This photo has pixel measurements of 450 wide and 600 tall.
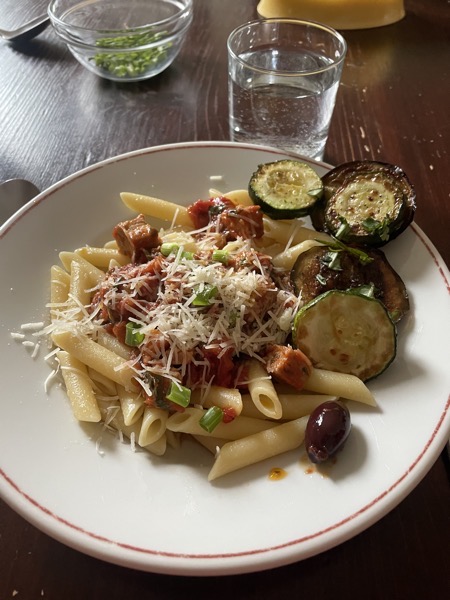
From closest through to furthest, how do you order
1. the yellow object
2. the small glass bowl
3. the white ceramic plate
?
the white ceramic plate, the small glass bowl, the yellow object

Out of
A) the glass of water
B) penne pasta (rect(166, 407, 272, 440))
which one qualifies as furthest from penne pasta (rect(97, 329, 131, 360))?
the glass of water

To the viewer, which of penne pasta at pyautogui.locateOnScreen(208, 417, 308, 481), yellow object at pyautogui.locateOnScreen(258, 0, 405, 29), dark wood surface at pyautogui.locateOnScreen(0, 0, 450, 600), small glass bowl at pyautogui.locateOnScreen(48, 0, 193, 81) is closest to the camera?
dark wood surface at pyautogui.locateOnScreen(0, 0, 450, 600)

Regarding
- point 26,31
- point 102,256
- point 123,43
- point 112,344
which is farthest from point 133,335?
point 26,31

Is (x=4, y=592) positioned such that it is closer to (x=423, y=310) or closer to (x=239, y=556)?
(x=239, y=556)

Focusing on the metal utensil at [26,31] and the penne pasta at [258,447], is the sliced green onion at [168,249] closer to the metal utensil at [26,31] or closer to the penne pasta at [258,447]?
the penne pasta at [258,447]

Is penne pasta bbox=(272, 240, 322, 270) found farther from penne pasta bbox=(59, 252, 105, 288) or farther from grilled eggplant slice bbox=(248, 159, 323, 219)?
penne pasta bbox=(59, 252, 105, 288)

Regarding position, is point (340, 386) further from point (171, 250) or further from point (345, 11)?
point (345, 11)

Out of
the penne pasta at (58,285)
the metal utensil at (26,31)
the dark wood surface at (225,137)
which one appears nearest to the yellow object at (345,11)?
the dark wood surface at (225,137)

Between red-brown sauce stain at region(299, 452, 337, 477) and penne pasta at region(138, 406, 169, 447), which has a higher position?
penne pasta at region(138, 406, 169, 447)
